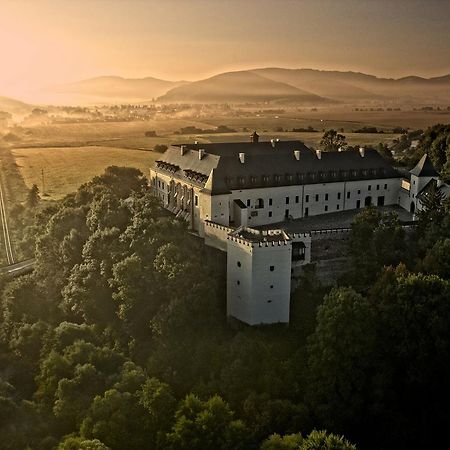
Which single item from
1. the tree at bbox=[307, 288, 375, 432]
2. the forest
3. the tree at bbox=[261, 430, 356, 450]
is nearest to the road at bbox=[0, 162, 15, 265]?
the forest

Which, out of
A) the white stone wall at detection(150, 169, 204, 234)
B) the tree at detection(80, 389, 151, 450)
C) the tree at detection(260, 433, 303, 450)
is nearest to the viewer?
the tree at detection(260, 433, 303, 450)

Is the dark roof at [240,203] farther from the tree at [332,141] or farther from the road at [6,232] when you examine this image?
the tree at [332,141]

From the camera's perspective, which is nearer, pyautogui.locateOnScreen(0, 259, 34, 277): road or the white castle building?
the white castle building

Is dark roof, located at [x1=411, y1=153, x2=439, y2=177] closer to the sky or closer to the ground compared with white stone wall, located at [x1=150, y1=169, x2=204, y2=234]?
closer to the sky

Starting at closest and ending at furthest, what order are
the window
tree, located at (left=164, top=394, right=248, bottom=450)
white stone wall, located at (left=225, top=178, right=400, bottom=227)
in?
tree, located at (left=164, top=394, right=248, bottom=450) < the window < white stone wall, located at (left=225, top=178, right=400, bottom=227)

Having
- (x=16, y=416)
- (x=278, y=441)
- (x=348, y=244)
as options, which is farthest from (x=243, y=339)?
(x=16, y=416)

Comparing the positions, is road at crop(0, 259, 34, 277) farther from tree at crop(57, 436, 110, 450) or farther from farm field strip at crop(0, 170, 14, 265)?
tree at crop(57, 436, 110, 450)

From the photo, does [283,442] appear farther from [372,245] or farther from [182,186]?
[182,186]

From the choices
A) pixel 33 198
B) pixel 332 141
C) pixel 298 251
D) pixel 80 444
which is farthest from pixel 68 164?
pixel 80 444
